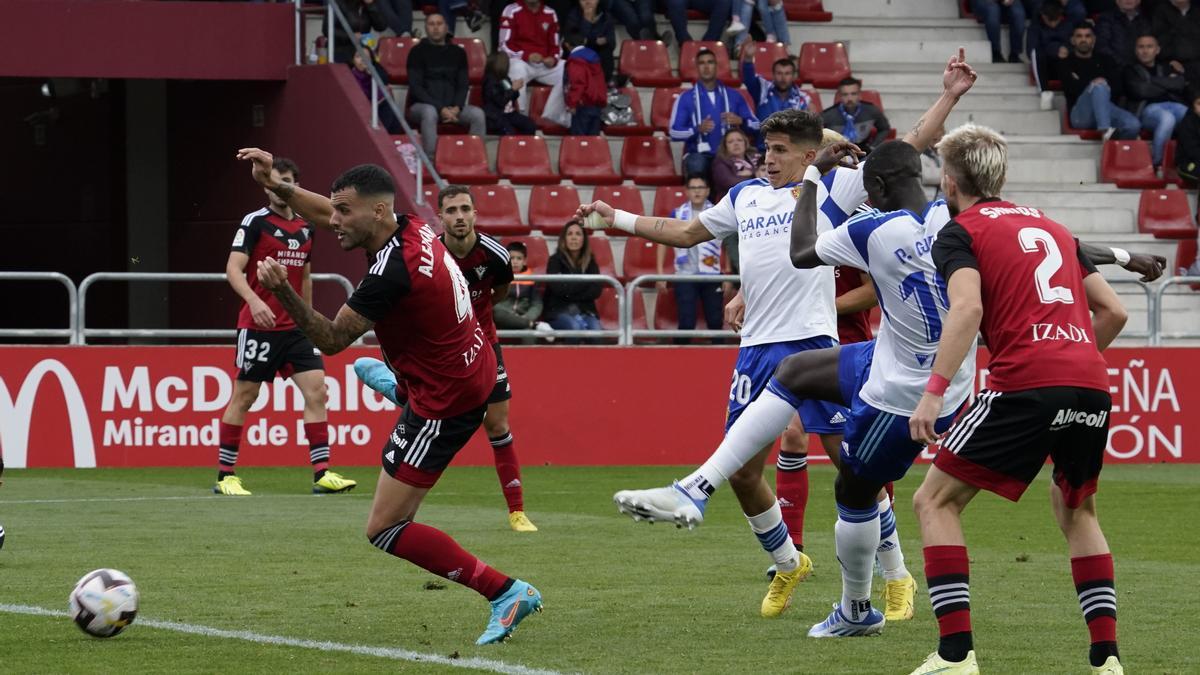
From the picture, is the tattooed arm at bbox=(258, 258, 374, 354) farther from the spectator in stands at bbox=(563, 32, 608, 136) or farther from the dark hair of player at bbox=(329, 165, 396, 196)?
the spectator in stands at bbox=(563, 32, 608, 136)

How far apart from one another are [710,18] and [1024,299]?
1809 cm

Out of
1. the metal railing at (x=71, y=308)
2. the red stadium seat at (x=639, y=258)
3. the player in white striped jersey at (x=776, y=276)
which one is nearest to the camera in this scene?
the player in white striped jersey at (x=776, y=276)

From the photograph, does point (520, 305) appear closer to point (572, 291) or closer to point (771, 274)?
point (572, 291)

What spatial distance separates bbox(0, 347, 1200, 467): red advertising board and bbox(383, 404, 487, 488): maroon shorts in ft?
31.6

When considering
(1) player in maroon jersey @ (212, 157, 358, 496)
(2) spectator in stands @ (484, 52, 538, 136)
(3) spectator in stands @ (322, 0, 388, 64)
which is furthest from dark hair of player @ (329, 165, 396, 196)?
(3) spectator in stands @ (322, 0, 388, 64)

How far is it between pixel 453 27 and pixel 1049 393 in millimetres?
17434

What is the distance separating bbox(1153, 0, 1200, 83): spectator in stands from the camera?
24.4 m

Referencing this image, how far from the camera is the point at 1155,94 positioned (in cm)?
2405

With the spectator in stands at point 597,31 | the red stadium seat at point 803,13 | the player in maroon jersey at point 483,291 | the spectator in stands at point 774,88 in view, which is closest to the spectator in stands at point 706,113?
the spectator in stands at point 774,88

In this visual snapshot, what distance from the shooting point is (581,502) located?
14219 millimetres

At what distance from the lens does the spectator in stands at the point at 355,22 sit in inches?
866

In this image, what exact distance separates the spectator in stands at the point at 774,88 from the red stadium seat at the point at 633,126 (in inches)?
52.6

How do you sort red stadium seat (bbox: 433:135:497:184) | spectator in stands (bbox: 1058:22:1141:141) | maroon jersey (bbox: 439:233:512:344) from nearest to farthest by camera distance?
maroon jersey (bbox: 439:233:512:344) < red stadium seat (bbox: 433:135:497:184) < spectator in stands (bbox: 1058:22:1141:141)

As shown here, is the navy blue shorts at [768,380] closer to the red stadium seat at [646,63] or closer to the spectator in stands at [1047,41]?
the red stadium seat at [646,63]
